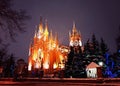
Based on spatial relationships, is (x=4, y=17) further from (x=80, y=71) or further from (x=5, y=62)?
(x=5, y=62)

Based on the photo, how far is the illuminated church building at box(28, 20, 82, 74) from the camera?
8612 centimetres

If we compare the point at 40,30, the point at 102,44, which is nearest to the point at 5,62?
the point at 102,44

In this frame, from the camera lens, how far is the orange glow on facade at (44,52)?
86000 millimetres

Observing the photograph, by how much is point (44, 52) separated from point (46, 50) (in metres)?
1.58

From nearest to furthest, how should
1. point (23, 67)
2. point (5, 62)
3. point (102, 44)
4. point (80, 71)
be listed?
point (23, 67) → point (80, 71) → point (102, 44) → point (5, 62)

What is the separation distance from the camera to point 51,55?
298 ft

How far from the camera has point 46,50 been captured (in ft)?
299

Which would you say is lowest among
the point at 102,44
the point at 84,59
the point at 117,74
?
the point at 117,74

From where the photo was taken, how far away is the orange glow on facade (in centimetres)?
8600

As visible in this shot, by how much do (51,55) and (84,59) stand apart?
5288 centimetres

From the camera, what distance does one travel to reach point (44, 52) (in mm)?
90312

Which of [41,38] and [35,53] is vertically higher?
[41,38]

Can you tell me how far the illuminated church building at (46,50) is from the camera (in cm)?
8612

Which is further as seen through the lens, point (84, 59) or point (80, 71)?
point (84, 59)
